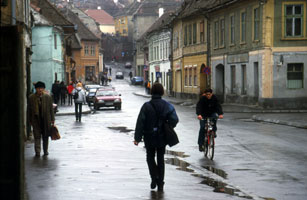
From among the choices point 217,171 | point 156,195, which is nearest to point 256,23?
point 217,171

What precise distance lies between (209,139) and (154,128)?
4.85 meters

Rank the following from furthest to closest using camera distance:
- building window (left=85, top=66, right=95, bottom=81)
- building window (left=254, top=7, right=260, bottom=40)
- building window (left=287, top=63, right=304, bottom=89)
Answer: building window (left=85, top=66, right=95, bottom=81), building window (left=254, top=7, right=260, bottom=40), building window (left=287, top=63, right=304, bottom=89)

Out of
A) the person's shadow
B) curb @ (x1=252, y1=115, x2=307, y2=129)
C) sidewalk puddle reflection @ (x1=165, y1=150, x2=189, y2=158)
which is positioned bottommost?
curb @ (x1=252, y1=115, x2=307, y2=129)

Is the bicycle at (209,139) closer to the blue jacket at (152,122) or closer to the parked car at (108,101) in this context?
the blue jacket at (152,122)

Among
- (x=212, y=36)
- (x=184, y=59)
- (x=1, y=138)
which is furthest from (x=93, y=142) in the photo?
(x=184, y=59)

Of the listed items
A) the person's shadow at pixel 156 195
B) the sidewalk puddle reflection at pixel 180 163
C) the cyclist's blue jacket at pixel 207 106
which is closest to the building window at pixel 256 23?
the cyclist's blue jacket at pixel 207 106

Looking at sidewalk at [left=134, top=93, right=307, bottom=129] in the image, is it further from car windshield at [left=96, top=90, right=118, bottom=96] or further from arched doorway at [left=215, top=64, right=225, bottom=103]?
car windshield at [left=96, top=90, right=118, bottom=96]

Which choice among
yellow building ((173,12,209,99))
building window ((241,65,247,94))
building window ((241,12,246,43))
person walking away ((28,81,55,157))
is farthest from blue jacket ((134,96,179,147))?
yellow building ((173,12,209,99))

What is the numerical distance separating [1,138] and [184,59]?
53.3 metres

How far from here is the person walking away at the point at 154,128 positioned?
10164 mm

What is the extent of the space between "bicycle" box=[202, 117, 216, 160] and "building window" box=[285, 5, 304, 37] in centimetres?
2300

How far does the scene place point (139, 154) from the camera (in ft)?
51.2

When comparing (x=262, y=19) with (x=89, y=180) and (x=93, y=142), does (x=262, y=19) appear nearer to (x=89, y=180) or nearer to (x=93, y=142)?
(x=93, y=142)

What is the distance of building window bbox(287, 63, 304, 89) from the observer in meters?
36.8
